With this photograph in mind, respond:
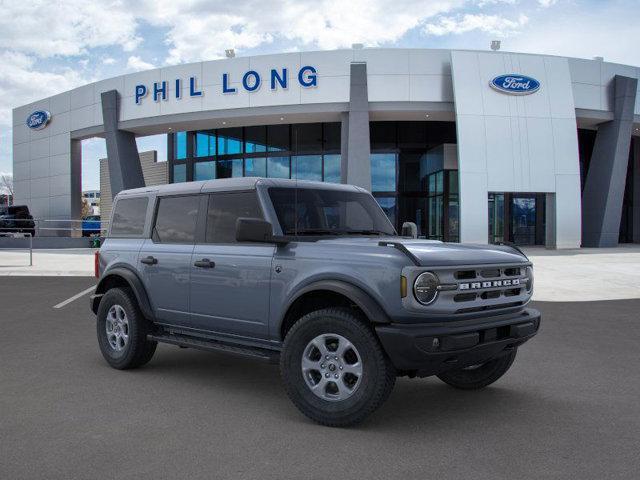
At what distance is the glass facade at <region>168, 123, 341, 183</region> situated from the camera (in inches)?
1289

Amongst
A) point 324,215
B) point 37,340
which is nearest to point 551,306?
point 324,215

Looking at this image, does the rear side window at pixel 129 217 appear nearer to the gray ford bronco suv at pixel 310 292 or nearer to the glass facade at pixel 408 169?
the gray ford bronco suv at pixel 310 292

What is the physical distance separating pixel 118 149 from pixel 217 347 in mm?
28687

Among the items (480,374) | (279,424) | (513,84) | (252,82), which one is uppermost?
(252,82)

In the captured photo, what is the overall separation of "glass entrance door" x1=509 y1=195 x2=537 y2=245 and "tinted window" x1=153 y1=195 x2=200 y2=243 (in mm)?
28296

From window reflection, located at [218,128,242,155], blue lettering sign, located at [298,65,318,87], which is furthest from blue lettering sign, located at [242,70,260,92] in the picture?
window reflection, located at [218,128,242,155]

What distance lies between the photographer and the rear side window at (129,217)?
244 inches

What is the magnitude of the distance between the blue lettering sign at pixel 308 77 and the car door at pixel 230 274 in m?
22.3

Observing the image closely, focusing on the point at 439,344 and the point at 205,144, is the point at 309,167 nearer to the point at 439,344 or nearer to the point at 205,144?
the point at 205,144

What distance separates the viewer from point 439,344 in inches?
156

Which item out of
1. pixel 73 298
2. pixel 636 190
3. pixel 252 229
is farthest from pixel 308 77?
pixel 636 190

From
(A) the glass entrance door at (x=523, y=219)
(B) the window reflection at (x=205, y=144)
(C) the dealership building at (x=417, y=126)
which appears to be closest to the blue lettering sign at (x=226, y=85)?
(C) the dealership building at (x=417, y=126)

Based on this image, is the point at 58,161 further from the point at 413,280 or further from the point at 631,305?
the point at 413,280

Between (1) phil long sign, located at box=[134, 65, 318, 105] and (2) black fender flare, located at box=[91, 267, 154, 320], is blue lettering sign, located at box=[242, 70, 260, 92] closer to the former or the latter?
(1) phil long sign, located at box=[134, 65, 318, 105]
